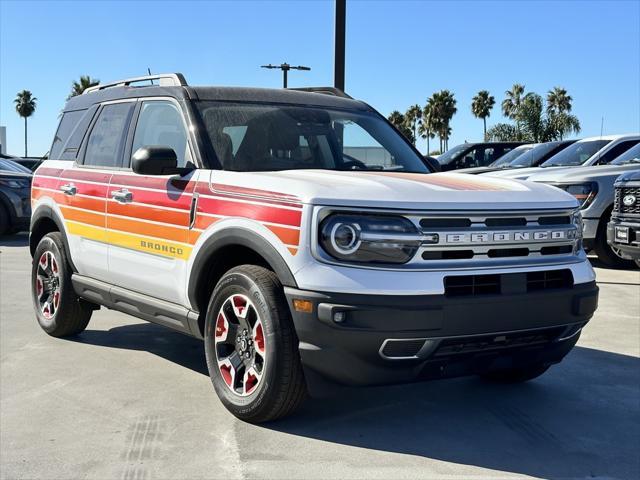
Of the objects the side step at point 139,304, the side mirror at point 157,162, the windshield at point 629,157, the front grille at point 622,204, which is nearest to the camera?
the side mirror at point 157,162

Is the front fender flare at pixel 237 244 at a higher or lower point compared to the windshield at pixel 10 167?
lower

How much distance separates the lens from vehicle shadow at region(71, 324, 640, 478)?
12.0 ft

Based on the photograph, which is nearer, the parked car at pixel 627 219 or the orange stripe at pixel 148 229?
the orange stripe at pixel 148 229

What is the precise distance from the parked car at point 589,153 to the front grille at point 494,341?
7341 millimetres

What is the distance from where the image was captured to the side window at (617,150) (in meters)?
11.4

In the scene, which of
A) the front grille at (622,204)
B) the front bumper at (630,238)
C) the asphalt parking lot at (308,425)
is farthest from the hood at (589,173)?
the asphalt parking lot at (308,425)

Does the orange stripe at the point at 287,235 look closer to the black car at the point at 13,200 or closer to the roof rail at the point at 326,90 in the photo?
the roof rail at the point at 326,90

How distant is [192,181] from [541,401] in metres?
2.39

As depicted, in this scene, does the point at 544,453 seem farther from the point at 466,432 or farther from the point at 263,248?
the point at 263,248

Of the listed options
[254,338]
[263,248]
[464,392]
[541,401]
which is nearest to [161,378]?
[254,338]

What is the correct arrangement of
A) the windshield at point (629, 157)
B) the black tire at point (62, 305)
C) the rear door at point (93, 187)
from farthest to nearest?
the windshield at point (629, 157)
the black tire at point (62, 305)
the rear door at point (93, 187)

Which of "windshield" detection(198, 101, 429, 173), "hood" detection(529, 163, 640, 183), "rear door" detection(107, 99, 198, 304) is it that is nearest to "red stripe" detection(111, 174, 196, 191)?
"rear door" detection(107, 99, 198, 304)

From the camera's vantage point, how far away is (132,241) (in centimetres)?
491

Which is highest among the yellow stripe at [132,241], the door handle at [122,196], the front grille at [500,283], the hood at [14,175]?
the hood at [14,175]
